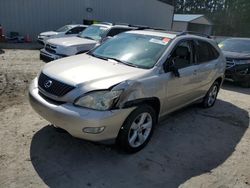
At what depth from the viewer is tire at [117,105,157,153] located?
3601 mm

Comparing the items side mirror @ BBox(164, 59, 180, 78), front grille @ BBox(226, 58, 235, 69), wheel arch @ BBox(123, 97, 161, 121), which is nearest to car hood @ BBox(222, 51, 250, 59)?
front grille @ BBox(226, 58, 235, 69)

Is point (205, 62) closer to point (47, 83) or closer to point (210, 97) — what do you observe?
point (210, 97)

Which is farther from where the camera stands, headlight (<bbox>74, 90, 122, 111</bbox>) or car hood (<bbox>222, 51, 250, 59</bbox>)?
car hood (<bbox>222, 51, 250, 59</bbox>)

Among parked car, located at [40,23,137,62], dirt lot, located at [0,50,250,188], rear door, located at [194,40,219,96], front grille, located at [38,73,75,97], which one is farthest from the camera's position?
parked car, located at [40,23,137,62]

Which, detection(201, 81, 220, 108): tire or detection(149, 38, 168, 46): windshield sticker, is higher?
detection(149, 38, 168, 46): windshield sticker

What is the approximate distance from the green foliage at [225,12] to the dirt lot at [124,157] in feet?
174

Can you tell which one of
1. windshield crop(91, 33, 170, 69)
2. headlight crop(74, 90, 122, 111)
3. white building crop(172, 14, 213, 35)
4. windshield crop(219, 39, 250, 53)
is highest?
windshield crop(91, 33, 170, 69)

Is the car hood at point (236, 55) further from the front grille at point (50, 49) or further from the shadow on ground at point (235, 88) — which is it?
the front grille at point (50, 49)

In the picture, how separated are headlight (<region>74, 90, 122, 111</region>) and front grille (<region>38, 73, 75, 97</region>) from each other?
0.76ft

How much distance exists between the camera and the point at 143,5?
2652 centimetres

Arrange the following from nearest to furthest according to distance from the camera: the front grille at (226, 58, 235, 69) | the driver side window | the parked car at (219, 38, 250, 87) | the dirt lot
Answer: the dirt lot, the driver side window, the parked car at (219, 38, 250, 87), the front grille at (226, 58, 235, 69)

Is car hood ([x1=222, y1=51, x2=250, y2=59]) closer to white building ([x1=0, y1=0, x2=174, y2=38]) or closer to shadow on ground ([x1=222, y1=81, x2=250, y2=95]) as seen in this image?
shadow on ground ([x1=222, y1=81, x2=250, y2=95])

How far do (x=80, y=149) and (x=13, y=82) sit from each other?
3.86 metres

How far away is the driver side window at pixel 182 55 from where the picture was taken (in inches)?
175
